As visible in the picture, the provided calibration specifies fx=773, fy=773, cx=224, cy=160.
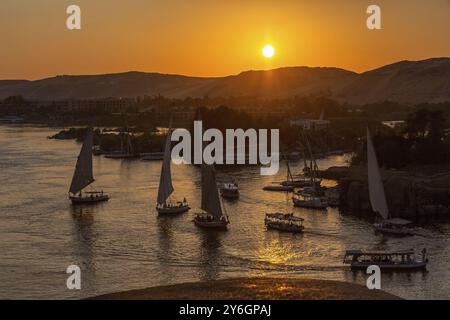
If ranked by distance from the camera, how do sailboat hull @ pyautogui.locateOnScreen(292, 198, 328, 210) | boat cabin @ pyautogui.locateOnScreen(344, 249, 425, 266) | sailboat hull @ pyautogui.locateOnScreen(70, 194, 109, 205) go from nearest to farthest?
boat cabin @ pyautogui.locateOnScreen(344, 249, 425, 266), sailboat hull @ pyautogui.locateOnScreen(292, 198, 328, 210), sailboat hull @ pyautogui.locateOnScreen(70, 194, 109, 205)

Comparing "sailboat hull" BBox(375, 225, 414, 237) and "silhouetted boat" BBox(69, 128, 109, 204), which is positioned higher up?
"silhouetted boat" BBox(69, 128, 109, 204)

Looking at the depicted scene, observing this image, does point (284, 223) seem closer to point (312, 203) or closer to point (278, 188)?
point (312, 203)

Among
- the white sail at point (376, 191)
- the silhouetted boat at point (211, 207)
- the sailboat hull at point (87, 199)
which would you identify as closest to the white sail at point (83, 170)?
the sailboat hull at point (87, 199)

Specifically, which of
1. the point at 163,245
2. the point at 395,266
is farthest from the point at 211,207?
the point at 395,266

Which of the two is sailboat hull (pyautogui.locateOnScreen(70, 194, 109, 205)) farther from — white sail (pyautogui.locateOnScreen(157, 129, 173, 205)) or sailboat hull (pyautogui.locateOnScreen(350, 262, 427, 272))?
sailboat hull (pyautogui.locateOnScreen(350, 262, 427, 272))

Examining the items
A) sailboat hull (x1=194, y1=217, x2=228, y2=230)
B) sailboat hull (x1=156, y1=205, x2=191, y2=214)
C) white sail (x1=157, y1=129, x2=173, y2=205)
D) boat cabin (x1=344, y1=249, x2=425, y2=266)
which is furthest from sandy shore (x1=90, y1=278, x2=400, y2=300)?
white sail (x1=157, y1=129, x2=173, y2=205)
